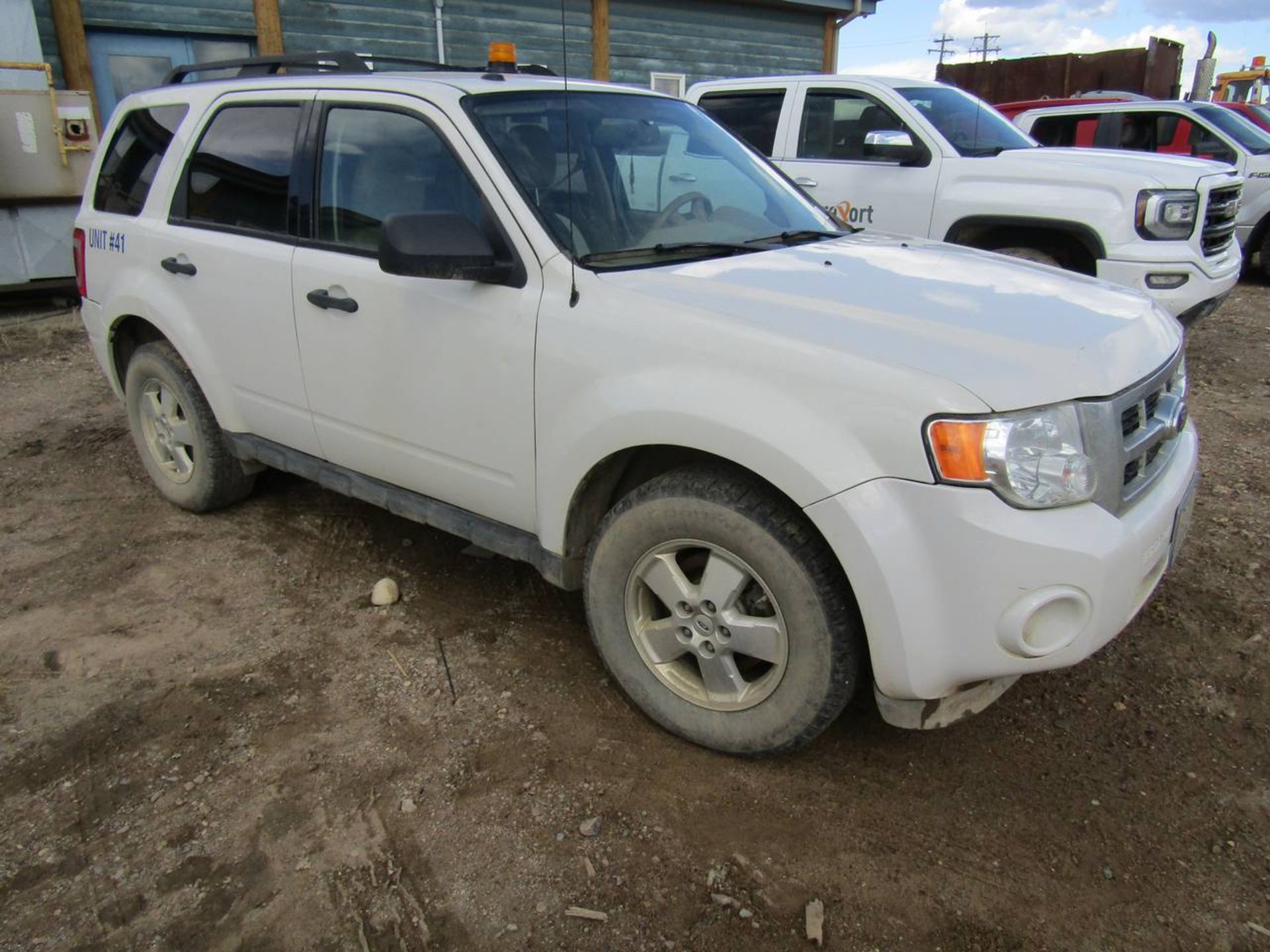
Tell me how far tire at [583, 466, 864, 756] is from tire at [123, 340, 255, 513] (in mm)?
2254

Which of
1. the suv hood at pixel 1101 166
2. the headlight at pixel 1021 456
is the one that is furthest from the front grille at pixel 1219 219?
the headlight at pixel 1021 456

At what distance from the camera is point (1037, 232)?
21.1 ft

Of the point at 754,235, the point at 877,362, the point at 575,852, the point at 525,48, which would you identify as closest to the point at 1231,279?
the point at 754,235

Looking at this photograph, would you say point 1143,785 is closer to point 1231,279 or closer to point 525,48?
point 1231,279

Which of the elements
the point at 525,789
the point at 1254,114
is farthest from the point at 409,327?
the point at 1254,114

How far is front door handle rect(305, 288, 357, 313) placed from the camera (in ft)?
10.4

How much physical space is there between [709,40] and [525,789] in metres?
13.7

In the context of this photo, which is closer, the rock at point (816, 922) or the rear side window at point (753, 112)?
the rock at point (816, 922)

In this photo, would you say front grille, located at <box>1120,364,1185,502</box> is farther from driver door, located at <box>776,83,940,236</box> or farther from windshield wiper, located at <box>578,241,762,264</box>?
driver door, located at <box>776,83,940,236</box>

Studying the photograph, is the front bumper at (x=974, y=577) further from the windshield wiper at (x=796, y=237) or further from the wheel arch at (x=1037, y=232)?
the wheel arch at (x=1037, y=232)

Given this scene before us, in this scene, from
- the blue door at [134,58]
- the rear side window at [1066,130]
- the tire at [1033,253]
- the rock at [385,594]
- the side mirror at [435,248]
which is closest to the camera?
the side mirror at [435,248]

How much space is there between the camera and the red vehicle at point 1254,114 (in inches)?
479

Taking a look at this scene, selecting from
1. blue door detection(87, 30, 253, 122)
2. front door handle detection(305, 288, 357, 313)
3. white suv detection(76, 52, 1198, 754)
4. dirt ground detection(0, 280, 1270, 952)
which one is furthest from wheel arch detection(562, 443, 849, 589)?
blue door detection(87, 30, 253, 122)

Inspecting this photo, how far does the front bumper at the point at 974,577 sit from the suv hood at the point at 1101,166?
187 inches
